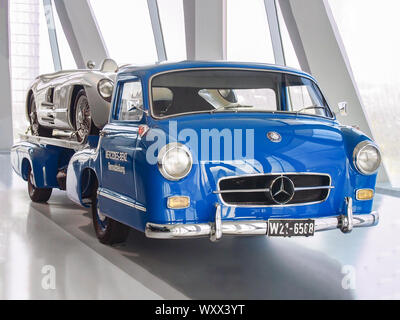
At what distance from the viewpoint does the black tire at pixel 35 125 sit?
6959 millimetres

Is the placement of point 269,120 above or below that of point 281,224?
above

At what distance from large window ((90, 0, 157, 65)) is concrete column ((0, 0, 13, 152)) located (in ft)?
10.3

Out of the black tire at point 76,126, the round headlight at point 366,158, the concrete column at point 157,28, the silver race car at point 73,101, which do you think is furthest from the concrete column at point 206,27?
the round headlight at point 366,158

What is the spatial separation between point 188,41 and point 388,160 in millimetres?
4743

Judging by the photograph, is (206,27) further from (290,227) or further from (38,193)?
(290,227)

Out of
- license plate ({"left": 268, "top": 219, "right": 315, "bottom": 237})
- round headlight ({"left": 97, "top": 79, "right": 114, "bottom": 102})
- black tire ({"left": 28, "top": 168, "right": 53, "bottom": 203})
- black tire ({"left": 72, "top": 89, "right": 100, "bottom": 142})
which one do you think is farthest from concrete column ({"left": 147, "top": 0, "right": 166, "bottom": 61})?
license plate ({"left": 268, "top": 219, "right": 315, "bottom": 237})

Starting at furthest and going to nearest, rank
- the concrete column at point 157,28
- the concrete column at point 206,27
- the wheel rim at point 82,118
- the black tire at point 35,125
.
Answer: the concrete column at point 157,28 < the concrete column at point 206,27 < the black tire at point 35,125 < the wheel rim at point 82,118

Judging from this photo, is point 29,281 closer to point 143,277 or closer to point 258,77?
point 143,277

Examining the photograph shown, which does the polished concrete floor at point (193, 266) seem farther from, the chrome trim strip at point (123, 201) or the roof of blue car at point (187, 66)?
the roof of blue car at point (187, 66)

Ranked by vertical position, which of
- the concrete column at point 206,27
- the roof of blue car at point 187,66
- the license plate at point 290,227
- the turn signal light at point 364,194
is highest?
the concrete column at point 206,27

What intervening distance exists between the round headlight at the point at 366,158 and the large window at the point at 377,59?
13.2ft

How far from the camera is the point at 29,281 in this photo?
3592 millimetres

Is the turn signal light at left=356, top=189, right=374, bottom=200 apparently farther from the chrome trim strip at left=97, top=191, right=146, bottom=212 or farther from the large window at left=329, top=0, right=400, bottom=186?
the large window at left=329, top=0, right=400, bottom=186
